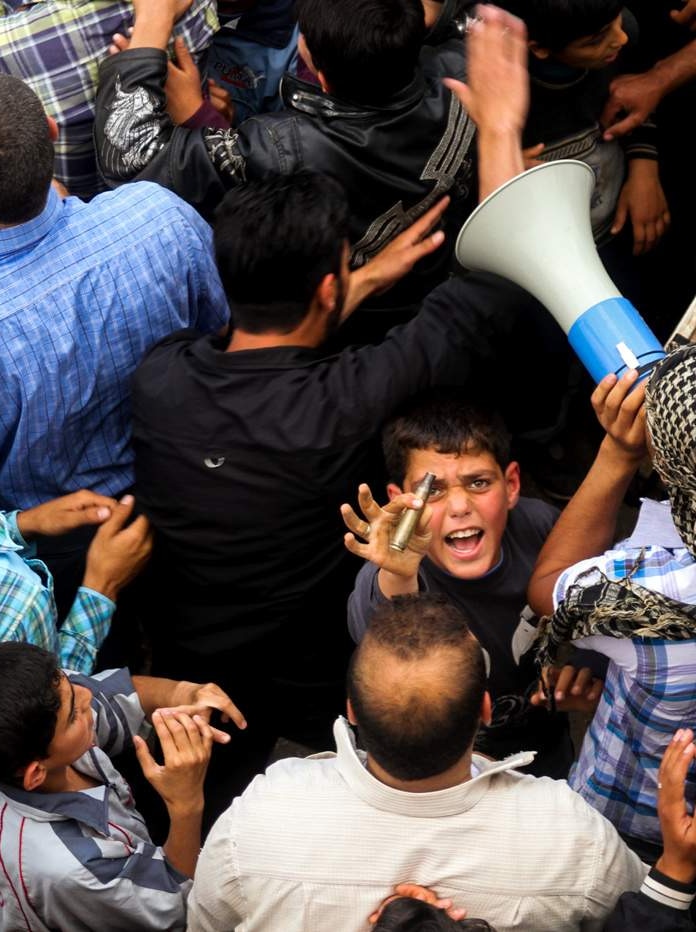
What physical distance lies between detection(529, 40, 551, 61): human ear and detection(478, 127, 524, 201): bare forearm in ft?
2.12

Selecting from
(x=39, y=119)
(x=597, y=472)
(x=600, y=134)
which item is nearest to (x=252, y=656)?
(x=597, y=472)

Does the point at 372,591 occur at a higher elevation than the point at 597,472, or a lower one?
lower

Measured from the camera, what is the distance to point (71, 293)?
2652 mm

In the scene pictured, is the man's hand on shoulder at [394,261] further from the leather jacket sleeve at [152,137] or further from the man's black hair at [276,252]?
the leather jacket sleeve at [152,137]

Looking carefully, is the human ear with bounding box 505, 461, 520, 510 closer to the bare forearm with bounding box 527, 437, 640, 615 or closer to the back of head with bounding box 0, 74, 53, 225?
the bare forearm with bounding box 527, 437, 640, 615

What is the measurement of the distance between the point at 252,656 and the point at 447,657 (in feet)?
3.41

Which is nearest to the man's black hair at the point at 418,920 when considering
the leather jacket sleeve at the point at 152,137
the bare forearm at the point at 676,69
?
the leather jacket sleeve at the point at 152,137

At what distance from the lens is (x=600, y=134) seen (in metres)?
3.39

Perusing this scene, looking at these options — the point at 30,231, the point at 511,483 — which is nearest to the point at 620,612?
the point at 511,483

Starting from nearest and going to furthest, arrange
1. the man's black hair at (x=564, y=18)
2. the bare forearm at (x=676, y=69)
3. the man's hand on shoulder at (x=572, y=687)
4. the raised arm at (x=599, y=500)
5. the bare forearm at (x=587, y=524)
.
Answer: the raised arm at (x=599, y=500), the bare forearm at (x=587, y=524), the man's hand on shoulder at (x=572, y=687), the man's black hair at (x=564, y=18), the bare forearm at (x=676, y=69)

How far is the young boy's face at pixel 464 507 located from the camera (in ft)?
8.28

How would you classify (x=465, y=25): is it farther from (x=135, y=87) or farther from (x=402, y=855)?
(x=402, y=855)

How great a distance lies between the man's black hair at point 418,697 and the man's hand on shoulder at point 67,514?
3.52 feet

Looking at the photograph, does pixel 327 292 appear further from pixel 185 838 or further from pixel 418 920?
pixel 418 920
